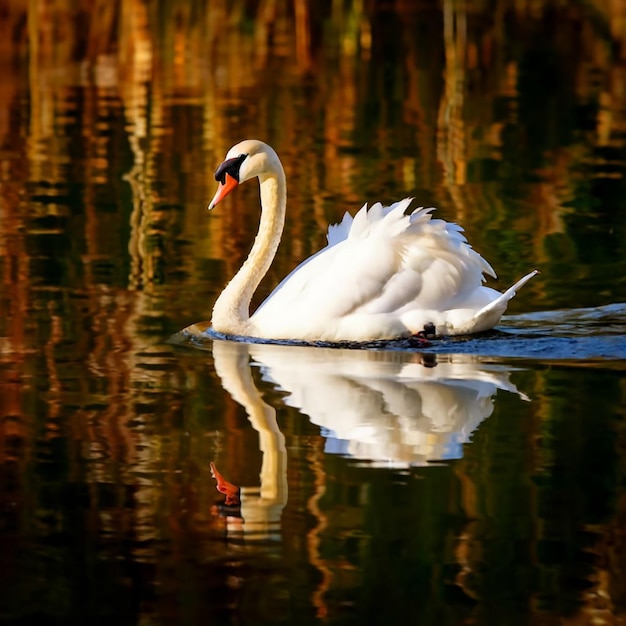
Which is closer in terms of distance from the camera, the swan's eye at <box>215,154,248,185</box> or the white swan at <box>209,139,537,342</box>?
the white swan at <box>209,139,537,342</box>

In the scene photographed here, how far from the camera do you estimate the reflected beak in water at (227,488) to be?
614 cm

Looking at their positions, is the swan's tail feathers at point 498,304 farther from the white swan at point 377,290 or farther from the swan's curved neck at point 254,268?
the swan's curved neck at point 254,268

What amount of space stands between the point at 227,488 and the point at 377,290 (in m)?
2.84

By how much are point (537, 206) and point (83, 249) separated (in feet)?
11.7

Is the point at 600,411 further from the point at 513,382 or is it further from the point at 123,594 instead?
the point at 123,594

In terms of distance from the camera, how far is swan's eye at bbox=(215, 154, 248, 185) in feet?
30.8

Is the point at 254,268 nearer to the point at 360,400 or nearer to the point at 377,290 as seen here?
the point at 377,290

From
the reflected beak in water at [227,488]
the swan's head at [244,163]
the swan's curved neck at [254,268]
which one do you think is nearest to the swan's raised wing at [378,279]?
the swan's curved neck at [254,268]

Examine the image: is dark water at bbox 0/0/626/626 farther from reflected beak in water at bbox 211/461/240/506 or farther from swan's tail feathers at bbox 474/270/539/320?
swan's tail feathers at bbox 474/270/539/320

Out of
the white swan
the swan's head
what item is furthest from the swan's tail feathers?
the swan's head

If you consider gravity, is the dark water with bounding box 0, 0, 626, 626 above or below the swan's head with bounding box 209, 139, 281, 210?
below

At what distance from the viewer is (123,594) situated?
5266mm

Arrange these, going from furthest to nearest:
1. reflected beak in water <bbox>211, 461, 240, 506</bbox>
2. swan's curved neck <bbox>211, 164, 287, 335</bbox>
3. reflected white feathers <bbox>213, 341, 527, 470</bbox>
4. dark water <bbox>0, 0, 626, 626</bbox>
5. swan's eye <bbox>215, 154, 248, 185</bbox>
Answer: swan's eye <bbox>215, 154, 248, 185</bbox>, swan's curved neck <bbox>211, 164, 287, 335</bbox>, reflected white feathers <bbox>213, 341, 527, 470</bbox>, reflected beak in water <bbox>211, 461, 240, 506</bbox>, dark water <bbox>0, 0, 626, 626</bbox>

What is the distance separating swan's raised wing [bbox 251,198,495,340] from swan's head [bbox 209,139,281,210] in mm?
633
